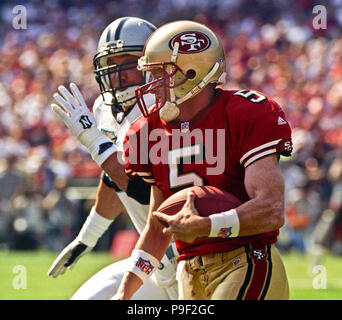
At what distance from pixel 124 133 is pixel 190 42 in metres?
1.06

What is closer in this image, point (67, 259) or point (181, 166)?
point (181, 166)

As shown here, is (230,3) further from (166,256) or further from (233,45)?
(166,256)

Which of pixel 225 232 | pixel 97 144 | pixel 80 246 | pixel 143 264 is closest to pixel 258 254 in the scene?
pixel 225 232

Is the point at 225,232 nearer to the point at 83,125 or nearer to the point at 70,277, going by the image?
the point at 83,125

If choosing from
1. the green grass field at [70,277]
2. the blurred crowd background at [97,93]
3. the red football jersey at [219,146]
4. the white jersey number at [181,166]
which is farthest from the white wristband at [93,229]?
the blurred crowd background at [97,93]

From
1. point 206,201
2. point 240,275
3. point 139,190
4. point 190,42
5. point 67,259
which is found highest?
point 190,42

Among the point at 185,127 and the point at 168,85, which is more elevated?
the point at 168,85

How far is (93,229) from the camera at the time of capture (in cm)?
422

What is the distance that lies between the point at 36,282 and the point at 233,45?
24.4ft

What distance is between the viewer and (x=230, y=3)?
→ 602 inches

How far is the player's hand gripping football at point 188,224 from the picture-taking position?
2547mm

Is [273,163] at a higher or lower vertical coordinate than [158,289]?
higher
